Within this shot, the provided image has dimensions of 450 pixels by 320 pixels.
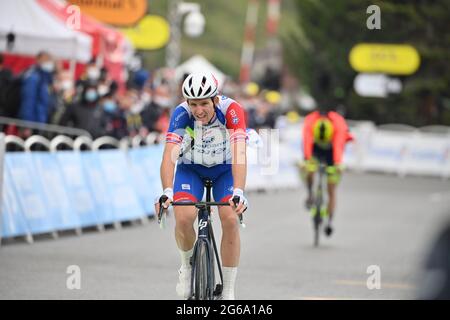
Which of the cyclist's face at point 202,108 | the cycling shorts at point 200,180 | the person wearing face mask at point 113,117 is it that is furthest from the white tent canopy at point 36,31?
the cyclist's face at point 202,108

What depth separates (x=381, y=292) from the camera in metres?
10.1

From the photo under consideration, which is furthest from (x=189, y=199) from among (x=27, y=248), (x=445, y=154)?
(x=445, y=154)

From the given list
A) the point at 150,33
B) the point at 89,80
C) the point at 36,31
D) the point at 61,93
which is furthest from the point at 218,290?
the point at 150,33

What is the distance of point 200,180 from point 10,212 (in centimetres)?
545

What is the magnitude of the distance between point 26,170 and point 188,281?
605cm

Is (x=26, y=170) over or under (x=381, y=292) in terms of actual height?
over

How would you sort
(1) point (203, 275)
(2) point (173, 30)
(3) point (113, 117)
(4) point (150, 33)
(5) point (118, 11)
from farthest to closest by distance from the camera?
1. (4) point (150, 33)
2. (2) point (173, 30)
3. (5) point (118, 11)
4. (3) point (113, 117)
5. (1) point (203, 275)

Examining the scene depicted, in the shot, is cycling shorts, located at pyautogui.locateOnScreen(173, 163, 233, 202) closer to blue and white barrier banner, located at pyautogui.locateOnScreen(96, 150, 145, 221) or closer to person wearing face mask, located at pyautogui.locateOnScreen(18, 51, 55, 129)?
blue and white barrier banner, located at pyautogui.locateOnScreen(96, 150, 145, 221)

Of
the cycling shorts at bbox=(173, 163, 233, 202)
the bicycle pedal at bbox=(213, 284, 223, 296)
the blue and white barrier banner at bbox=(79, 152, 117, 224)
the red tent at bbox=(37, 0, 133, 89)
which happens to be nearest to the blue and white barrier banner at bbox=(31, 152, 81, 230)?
the blue and white barrier banner at bbox=(79, 152, 117, 224)

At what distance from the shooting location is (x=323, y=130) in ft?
49.2

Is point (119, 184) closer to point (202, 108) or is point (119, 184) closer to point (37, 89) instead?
point (37, 89)

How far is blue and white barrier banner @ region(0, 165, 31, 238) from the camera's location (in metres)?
12.7

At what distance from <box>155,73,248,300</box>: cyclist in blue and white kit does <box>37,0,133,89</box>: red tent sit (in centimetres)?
1070

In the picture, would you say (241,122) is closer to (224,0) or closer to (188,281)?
(188,281)
